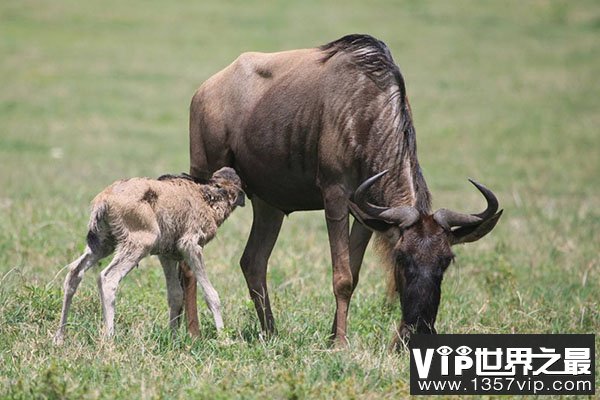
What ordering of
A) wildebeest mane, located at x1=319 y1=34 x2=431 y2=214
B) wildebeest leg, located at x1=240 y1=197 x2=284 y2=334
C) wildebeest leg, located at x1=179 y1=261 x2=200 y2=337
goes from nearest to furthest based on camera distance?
1. wildebeest mane, located at x1=319 y1=34 x2=431 y2=214
2. wildebeest leg, located at x1=179 y1=261 x2=200 y2=337
3. wildebeest leg, located at x1=240 y1=197 x2=284 y2=334

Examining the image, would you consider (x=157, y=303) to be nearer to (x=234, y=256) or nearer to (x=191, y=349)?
(x=191, y=349)

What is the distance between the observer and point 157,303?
27.1 ft

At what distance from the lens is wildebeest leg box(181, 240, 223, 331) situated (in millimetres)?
7359

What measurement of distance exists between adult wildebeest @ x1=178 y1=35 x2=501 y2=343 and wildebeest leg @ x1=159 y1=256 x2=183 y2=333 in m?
0.74

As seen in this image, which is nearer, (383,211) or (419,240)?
(419,240)

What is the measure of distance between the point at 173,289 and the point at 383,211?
1.74 metres

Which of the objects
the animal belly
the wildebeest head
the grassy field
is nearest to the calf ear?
the animal belly

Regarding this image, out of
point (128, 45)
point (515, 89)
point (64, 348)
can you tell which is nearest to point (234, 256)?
point (64, 348)

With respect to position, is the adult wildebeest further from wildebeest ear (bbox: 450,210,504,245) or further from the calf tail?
the calf tail

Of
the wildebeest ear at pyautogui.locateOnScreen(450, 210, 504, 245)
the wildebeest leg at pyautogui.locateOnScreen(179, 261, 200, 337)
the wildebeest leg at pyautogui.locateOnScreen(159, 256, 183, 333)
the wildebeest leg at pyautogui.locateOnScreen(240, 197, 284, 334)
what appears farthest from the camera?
the wildebeest leg at pyautogui.locateOnScreen(240, 197, 284, 334)

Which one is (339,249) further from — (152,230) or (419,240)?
(152,230)

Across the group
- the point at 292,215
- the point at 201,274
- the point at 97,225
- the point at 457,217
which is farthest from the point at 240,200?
the point at 292,215

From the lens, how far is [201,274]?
24.3 ft

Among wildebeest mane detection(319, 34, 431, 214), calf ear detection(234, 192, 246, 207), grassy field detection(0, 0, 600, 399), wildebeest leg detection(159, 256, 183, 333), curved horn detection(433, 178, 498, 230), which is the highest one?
wildebeest mane detection(319, 34, 431, 214)
